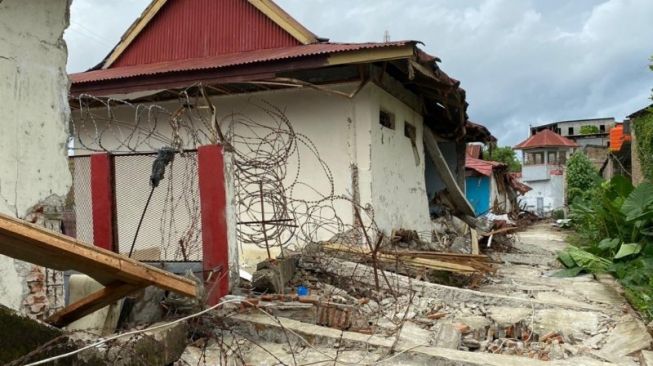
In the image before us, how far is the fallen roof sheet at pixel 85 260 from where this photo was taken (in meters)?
2.19

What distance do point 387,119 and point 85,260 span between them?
7.70m

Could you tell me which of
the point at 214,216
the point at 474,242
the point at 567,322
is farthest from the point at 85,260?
the point at 474,242

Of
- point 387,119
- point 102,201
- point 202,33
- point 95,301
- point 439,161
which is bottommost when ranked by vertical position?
point 95,301

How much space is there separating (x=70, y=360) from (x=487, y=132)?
1294 centimetres

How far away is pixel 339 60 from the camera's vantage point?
7.38m

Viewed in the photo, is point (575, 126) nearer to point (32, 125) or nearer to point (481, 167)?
point (481, 167)

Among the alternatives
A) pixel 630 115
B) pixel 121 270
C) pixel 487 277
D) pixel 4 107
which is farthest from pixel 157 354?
pixel 630 115

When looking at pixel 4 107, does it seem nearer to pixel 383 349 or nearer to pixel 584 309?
pixel 383 349

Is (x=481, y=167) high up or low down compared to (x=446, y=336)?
up

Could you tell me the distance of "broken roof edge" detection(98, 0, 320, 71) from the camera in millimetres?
9844

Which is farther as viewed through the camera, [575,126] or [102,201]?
[575,126]

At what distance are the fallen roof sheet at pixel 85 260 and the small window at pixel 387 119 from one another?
270 inches

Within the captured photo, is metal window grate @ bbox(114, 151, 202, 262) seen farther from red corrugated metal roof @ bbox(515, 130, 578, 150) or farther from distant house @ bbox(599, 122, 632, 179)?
red corrugated metal roof @ bbox(515, 130, 578, 150)

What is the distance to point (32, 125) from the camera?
3943 millimetres
